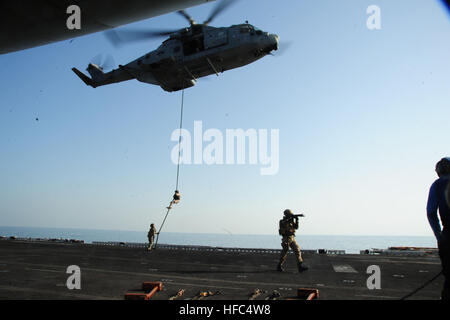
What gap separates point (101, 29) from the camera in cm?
273

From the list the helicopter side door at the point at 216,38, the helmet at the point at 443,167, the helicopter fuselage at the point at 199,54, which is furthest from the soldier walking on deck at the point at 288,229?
the helicopter side door at the point at 216,38

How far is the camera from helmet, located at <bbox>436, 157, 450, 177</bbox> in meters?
4.16

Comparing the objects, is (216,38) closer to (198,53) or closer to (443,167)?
(198,53)

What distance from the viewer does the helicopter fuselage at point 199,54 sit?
20.6 m

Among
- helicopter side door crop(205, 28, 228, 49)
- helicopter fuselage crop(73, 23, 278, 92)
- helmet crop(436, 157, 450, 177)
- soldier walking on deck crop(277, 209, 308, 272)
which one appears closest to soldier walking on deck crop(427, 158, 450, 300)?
helmet crop(436, 157, 450, 177)

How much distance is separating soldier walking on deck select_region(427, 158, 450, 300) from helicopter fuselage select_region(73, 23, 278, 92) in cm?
1825

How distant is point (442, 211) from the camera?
13.2ft

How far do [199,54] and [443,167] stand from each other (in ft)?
62.4

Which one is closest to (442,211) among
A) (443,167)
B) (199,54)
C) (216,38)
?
(443,167)
